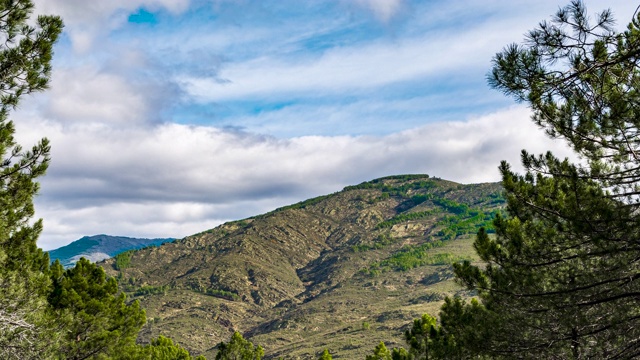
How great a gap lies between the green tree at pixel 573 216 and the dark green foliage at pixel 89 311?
1561 centimetres

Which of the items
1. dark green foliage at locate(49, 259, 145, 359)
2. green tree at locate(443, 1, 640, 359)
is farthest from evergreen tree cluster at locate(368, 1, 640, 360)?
dark green foliage at locate(49, 259, 145, 359)

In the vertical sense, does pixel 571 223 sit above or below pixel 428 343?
above

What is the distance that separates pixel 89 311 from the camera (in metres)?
23.2

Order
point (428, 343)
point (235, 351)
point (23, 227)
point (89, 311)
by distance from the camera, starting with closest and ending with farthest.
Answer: point (23, 227) < point (89, 311) < point (428, 343) < point (235, 351)

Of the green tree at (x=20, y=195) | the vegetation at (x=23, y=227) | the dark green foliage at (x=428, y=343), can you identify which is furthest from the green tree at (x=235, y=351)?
the green tree at (x=20, y=195)

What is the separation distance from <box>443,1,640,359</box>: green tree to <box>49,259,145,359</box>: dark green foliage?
15.6 metres

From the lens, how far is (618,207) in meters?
10.9

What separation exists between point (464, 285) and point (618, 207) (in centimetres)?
595

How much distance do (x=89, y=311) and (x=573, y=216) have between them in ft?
64.0

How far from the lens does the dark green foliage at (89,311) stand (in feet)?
73.2

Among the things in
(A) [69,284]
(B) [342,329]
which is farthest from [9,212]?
(B) [342,329]

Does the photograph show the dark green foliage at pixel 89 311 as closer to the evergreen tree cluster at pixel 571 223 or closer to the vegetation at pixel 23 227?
the vegetation at pixel 23 227

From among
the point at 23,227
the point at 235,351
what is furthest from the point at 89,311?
the point at 235,351

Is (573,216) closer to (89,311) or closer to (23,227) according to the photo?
(23,227)
